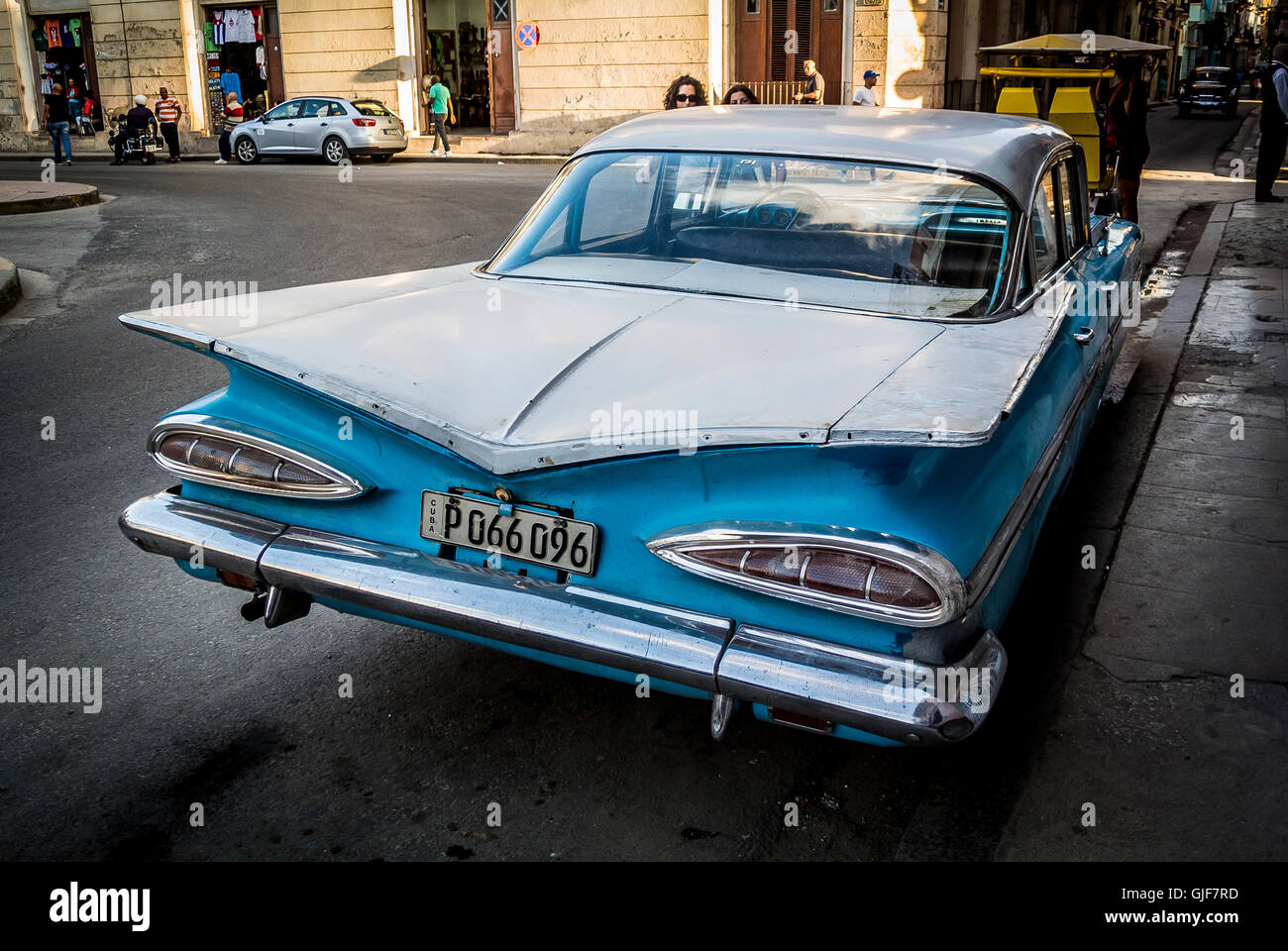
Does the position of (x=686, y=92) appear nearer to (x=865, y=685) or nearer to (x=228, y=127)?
(x=865, y=685)

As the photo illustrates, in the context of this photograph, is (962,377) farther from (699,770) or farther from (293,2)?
(293,2)

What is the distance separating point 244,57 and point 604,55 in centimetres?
1090

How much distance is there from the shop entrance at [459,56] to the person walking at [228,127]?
4.41 m

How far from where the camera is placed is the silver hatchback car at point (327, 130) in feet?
74.4

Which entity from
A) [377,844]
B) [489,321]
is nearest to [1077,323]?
[489,321]

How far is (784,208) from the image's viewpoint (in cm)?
372

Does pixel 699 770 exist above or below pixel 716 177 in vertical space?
below

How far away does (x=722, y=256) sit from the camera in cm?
Result: 364

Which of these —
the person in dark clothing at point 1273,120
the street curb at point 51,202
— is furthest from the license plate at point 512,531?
the street curb at point 51,202

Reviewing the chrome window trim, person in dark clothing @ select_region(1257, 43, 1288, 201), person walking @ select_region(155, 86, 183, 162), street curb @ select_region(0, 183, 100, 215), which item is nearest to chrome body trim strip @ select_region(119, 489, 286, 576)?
the chrome window trim

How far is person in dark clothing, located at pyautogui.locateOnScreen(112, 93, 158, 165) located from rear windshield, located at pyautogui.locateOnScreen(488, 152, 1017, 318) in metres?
24.1

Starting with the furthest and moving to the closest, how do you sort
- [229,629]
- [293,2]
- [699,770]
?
[293,2] → [229,629] → [699,770]

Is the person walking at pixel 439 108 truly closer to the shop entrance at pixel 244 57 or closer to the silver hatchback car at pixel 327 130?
the silver hatchback car at pixel 327 130

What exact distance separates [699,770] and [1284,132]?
12865mm
